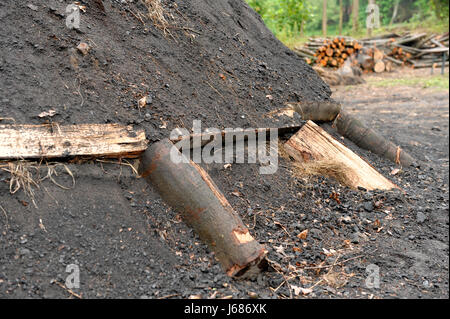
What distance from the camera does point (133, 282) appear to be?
7.00 feet

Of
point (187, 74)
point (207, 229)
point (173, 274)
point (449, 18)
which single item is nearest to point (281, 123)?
point (187, 74)

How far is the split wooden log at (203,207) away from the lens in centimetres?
232

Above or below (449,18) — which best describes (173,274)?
below

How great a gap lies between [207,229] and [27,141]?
1.17m

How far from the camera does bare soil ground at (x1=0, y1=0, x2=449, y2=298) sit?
2.20 m

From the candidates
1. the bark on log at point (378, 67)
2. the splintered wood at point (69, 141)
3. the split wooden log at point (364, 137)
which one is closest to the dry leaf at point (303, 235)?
the splintered wood at point (69, 141)

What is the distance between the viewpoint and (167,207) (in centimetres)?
259

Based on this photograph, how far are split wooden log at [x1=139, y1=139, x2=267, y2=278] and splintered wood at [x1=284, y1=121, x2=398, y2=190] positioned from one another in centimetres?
122

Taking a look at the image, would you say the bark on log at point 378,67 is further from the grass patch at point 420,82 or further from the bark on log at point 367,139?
the bark on log at point 367,139

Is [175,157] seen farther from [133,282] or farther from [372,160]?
[372,160]

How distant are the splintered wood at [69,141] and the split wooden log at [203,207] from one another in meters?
0.15

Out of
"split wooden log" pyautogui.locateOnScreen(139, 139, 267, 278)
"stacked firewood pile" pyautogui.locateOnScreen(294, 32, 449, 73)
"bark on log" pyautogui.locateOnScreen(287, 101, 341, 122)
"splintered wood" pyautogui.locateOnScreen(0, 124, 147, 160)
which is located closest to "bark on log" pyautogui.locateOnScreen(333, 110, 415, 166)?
"bark on log" pyautogui.locateOnScreen(287, 101, 341, 122)

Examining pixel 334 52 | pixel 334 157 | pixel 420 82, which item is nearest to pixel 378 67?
pixel 334 52
